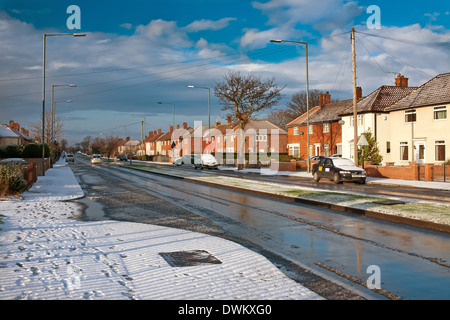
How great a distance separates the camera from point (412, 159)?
37.6 meters

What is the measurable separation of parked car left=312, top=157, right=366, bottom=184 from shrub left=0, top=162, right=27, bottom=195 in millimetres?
18199

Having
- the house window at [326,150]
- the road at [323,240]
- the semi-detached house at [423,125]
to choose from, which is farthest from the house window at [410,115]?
the road at [323,240]

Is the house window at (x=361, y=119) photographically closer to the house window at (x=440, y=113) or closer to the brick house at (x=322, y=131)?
the brick house at (x=322, y=131)

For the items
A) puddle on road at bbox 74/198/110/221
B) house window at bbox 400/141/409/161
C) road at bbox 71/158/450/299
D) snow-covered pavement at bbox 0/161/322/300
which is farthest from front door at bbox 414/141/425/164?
snow-covered pavement at bbox 0/161/322/300

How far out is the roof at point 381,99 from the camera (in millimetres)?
42531

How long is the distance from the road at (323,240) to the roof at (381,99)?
30.8 metres

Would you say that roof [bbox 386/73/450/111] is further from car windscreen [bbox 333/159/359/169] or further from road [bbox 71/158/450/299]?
road [bbox 71/158/450/299]

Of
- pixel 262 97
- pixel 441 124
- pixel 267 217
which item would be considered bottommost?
pixel 267 217

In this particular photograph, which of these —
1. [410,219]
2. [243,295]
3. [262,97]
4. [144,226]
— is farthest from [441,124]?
[243,295]

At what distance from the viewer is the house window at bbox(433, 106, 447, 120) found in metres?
34.3

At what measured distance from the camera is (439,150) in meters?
34.9
